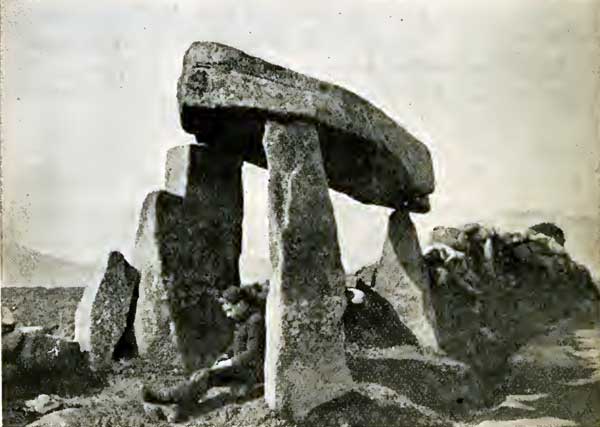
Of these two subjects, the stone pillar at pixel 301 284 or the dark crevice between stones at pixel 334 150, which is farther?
the dark crevice between stones at pixel 334 150

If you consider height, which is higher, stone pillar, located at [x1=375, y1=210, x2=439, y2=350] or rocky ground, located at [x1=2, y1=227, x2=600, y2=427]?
stone pillar, located at [x1=375, y1=210, x2=439, y2=350]

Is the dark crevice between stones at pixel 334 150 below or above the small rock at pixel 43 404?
above

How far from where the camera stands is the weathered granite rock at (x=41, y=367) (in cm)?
694

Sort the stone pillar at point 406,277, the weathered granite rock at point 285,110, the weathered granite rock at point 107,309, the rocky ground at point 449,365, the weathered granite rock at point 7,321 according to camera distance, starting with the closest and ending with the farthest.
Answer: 1. the rocky ground at point 449,365
2. the weathered granite rock at point 285,110
3. the weathered granite rock at point 7,321
4. the weathered granite rock at point 107,309
5. the stone pillar at point 406,277

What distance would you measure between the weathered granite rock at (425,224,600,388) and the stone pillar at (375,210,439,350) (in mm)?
203

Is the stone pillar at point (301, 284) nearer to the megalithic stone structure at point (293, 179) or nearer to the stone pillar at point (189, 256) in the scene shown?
the megalithic stone structure at point (293, 179)

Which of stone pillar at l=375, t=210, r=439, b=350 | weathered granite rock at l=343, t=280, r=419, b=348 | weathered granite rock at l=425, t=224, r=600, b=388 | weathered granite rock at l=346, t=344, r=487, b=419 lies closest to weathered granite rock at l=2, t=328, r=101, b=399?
weathered granite rock at l=346, t=344, r=487, b=419

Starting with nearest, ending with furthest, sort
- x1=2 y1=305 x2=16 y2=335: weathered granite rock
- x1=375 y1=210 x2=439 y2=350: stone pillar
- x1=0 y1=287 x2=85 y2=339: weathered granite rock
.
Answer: x1=2 y1=305 x2=16 y2=335: weathered granite rock, x1=0 y1=287 x2=85 y2=339: weathered granite rock, x1=375 y1=210 x2=439 y2=350: stone pillar

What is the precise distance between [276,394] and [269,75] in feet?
7.79

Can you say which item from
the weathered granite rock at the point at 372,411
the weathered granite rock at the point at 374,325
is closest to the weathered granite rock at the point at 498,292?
the weathered granite rock at the point at 374,325

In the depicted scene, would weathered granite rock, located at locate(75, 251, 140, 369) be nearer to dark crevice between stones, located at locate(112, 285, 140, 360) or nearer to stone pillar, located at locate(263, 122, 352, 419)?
dark crevice between stones, located at locate(112, 285, 140, 360)

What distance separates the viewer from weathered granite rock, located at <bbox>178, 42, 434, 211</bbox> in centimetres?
693

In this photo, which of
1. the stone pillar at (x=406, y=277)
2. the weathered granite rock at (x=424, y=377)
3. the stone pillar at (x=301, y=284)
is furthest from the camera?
the stone pillar at (x=406, y=277)

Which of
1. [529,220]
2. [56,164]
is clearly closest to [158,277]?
[56,164]
